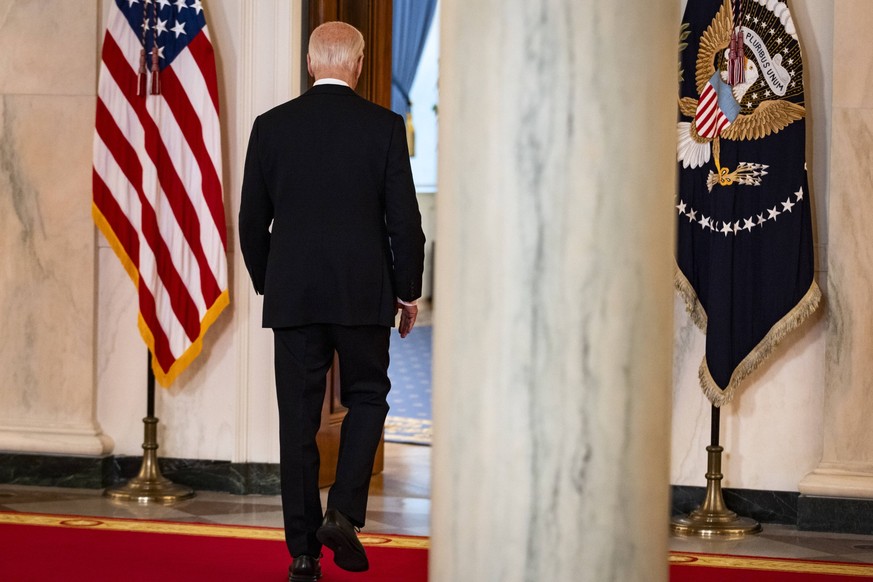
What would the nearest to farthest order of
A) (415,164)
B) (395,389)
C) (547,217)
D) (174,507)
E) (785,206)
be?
1. (547,217)
2. (785,206)
3. (174,507)
4. (395,389)
5. (415,164)

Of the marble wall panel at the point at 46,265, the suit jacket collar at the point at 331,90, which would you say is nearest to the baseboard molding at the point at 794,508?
the suit jacket collar at the point at 331,90

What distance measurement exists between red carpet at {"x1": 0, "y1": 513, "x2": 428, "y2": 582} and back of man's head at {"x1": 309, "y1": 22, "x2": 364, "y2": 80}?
166 cm

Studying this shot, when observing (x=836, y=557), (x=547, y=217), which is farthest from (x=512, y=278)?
(x=836, y=557)

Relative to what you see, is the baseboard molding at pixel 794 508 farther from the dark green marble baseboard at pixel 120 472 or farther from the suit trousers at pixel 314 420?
the suit trousers at pixel 314 420

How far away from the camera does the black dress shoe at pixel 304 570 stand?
3.81 meters

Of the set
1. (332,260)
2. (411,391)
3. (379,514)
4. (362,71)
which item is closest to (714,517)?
(379,514)

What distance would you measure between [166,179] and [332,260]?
7.50 feet

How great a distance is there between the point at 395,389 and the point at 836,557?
709 cm

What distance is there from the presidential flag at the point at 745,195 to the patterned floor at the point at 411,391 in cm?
317

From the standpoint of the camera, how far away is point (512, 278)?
5.95ft

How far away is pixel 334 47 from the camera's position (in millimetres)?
3834

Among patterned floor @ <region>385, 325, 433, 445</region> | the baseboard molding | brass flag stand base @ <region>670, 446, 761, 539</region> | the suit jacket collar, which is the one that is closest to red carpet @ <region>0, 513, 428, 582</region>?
brass flag stand base @ <region>670, 446, 761, 539</region>

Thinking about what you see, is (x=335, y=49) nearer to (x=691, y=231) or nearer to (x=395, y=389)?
(x=691, y=231)

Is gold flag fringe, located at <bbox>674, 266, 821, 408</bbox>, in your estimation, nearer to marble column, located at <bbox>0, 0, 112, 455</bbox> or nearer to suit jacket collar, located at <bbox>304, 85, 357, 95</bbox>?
suit jacket collar, located at <bbox>304, 85, 357, 95</bbox>
